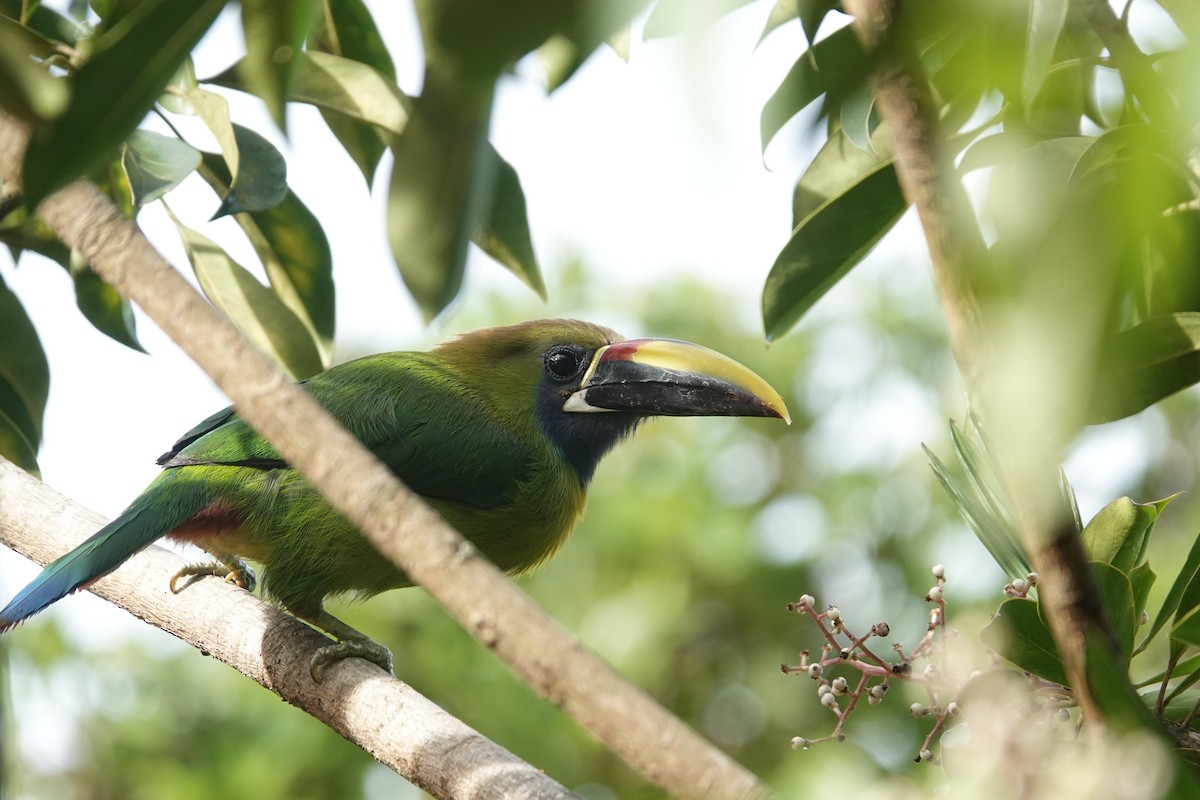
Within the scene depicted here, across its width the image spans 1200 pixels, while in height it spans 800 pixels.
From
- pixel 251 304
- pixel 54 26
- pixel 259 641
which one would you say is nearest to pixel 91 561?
pixel 259 641

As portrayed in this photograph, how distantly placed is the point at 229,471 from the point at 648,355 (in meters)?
1.16

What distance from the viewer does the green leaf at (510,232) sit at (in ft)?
7.01

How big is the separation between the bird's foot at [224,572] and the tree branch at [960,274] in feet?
7.31

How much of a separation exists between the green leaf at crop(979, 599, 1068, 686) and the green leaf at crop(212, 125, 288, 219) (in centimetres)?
144

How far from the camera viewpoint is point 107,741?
5.88 meters

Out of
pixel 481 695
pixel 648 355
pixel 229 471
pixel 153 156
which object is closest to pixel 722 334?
pixel 481 695

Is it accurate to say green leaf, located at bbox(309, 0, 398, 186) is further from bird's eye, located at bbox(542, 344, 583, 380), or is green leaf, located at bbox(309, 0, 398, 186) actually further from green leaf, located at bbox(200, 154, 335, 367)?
bird's eye, located at bbox(542, 344, 583, 380)

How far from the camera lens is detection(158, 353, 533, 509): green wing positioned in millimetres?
2840

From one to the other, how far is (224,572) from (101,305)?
2.38ft

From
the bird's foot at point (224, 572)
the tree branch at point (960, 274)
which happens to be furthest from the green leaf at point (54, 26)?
the tree branch at point (960, 274)

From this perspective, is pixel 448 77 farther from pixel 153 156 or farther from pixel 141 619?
pixel 141 619

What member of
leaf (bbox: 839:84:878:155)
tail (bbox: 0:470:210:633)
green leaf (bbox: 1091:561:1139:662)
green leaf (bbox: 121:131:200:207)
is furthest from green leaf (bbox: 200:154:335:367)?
green leaf (bbox: 1091:561:1139:662)

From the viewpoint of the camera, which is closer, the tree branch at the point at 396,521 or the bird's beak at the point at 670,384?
the tree branch at the point at 396,521

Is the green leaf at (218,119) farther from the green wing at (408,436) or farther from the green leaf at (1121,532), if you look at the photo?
the green leaf at (1121,532)
